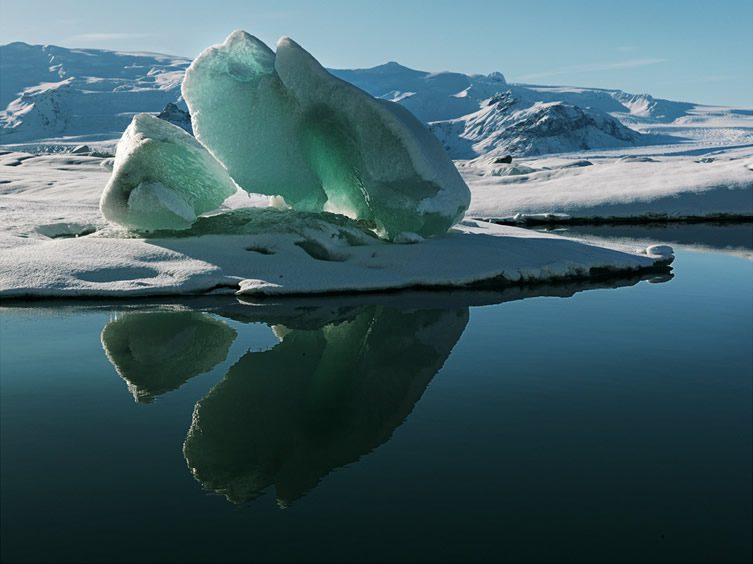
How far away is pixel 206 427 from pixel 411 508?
2.07 metres

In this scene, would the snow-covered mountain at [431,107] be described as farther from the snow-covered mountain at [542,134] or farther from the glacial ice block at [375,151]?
the glacial ice block at [375,151]

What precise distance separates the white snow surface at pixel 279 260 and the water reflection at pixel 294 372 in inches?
16.5

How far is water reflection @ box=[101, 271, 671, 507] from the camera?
5293mm

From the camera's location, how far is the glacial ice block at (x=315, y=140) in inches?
488

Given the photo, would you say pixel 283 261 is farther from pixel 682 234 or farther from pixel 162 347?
pixel 682 234

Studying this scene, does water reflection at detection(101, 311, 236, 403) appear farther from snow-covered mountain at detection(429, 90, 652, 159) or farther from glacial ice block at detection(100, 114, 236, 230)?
snow-covered mountain at detection(429, 90, 652, 159)

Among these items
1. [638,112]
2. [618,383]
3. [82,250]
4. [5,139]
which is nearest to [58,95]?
[5,139]

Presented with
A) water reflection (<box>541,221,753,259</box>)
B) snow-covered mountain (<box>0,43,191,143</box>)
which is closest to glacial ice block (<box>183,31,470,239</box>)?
water reflection (<box>541,221,753,259</box>)

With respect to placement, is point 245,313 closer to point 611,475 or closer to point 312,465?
point 312,465

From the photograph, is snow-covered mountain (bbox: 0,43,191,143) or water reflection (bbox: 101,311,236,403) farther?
snow-covered mountain (bbox: 0,43,191,143)

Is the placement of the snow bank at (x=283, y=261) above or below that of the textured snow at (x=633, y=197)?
above

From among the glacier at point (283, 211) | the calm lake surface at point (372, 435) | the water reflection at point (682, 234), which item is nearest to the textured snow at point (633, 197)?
the water reflection at point (682, 234)

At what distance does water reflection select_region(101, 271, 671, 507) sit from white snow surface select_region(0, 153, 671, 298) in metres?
0.42

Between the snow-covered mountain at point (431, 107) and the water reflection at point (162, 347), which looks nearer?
the water reflection at point (162, 347)
